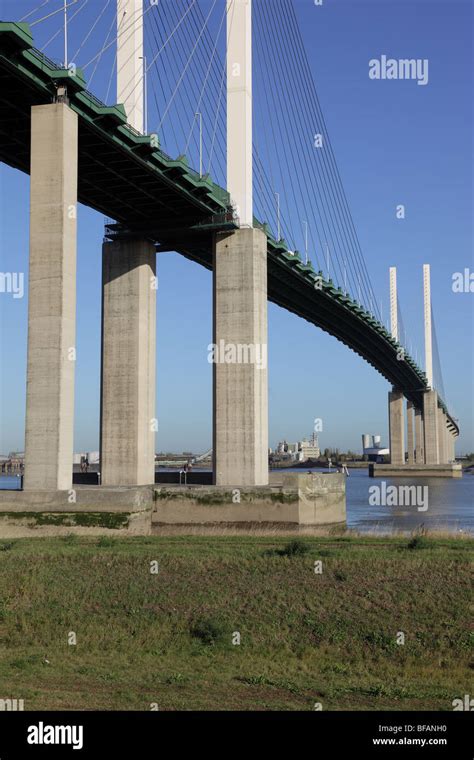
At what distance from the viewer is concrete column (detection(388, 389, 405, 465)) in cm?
12569

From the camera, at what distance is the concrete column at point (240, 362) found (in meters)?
41.4

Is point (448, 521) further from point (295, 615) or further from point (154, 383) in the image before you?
point (295, 615)

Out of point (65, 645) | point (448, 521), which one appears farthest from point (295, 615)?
point (448, 521)

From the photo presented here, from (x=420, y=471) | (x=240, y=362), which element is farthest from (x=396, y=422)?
(x=240, y=362)

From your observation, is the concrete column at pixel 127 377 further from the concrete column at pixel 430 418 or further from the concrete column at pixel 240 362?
the concrete column at pixel 430 418

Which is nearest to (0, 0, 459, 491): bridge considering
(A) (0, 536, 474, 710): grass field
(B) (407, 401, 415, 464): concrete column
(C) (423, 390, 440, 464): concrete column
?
(A) (0, 536, 474, 710): grass field

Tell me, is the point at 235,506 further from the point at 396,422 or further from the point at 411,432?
the point at 411,432

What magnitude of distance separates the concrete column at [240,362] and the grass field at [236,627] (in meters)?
20.6

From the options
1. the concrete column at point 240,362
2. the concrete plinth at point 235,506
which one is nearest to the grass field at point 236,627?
the concrete plinth at point 235,506

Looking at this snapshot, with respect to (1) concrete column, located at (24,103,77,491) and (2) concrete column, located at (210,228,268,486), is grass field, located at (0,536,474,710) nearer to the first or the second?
(1) concrete column, located at (24,103,77,491)

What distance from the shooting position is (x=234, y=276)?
42469 millimetres

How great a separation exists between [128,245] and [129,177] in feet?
19.1

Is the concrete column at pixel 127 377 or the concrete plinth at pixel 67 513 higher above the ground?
the concrete column at pixel 127 377
